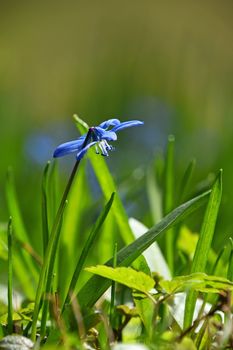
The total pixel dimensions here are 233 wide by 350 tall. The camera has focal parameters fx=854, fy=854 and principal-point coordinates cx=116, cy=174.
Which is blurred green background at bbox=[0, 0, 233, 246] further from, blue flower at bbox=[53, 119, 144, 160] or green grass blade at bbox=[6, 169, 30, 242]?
blue flower at bbox=[53, 119, 144, 160]

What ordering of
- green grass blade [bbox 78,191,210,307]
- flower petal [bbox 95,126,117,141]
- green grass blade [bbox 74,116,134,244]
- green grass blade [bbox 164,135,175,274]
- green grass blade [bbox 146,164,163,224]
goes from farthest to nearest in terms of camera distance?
green grass blade [bbox 146,164,163,224] → green grass blade [bbox 164,135,175,274] → green grass blade [bbox 74,116,134,244] → green grass blade [bbox 78,191,210,307] → flower petal [bbox 95,126,117,141]

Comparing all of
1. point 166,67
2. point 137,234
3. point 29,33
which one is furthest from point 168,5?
point 137,234

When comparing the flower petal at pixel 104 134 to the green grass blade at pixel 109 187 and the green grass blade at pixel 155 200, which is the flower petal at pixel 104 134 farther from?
the green grass blade at pixel 155 200

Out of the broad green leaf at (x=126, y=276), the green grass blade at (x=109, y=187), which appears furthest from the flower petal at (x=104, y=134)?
the green grass blade at (x=109, y=187)

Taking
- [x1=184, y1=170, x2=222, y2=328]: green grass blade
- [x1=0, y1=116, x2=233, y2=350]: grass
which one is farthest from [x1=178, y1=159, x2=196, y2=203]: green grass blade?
[x1=184, y1=170, x2=222, y2=328]: green grass blade

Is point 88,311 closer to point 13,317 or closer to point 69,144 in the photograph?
point 13,317

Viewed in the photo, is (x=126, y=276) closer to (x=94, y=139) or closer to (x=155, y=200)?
(x=94, y=139)
